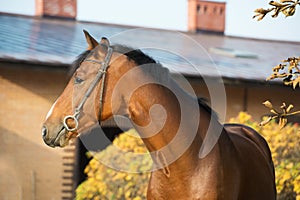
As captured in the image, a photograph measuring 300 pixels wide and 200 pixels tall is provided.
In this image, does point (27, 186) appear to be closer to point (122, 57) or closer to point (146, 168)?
point (146, 168)

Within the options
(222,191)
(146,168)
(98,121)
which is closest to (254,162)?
(222,191)

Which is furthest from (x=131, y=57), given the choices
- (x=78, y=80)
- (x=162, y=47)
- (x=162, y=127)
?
(x=162, y=47)

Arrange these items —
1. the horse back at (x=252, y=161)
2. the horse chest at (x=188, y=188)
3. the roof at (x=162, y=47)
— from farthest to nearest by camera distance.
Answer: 1. the roof at (x=162, y=47)
2. the horse back at (x=252, y=161)
3. the horse chest at (x=188, y=188)

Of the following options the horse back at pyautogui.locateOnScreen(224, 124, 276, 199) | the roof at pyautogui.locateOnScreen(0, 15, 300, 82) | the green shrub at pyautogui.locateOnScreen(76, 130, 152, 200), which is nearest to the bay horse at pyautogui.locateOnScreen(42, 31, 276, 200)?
the horse back at pyautogui.locateOnScreen(224, 124, 276, 199)

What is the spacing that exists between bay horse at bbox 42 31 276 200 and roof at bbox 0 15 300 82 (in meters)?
6.68

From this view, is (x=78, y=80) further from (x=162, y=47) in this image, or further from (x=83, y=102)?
(x=162, y=47)

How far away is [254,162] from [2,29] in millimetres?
11910

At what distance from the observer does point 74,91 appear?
5.74m

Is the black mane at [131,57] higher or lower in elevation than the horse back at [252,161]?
higher

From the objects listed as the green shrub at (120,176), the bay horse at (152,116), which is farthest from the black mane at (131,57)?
the green shrub at (120,176)

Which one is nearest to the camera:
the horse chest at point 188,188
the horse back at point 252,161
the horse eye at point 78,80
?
the horse chest at point 188,188

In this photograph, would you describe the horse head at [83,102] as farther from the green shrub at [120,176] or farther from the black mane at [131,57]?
the green shrub at [120,176]

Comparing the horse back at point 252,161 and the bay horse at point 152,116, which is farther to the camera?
the horse back at point 252,161

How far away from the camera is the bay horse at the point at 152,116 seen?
5.66 meters
